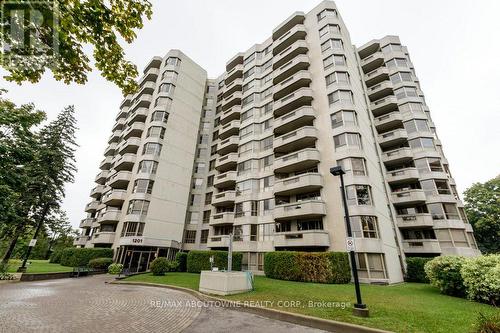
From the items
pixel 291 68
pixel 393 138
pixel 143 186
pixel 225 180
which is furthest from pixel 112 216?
pixel 393 138

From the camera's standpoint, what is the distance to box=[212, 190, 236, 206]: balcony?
30.4 m

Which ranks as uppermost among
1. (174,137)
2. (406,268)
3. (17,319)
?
(174,137)

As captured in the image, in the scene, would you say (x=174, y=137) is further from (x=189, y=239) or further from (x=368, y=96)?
(x=368, y=96)

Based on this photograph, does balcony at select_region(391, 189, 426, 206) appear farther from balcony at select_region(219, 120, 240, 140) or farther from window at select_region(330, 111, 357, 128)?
balcony at select_region(219, 120, 240, 140)

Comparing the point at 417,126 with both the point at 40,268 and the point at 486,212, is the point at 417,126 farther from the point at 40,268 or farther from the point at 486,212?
Answer: the point at 40,268

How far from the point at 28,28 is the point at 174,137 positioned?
105 feet

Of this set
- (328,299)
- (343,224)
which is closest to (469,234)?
(343,224)

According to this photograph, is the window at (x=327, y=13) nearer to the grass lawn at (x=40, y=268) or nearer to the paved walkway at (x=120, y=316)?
the paved walkway at (x=120, y=316)

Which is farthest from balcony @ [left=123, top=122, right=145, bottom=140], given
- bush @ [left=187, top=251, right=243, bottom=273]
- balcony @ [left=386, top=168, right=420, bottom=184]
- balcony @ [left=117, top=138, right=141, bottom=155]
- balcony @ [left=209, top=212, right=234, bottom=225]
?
balcony @ [left=386, top=168, right=420, bottom=184]

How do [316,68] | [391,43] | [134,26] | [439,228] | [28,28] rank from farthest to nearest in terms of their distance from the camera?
1. [391,43]
2. [316,68]
3. [439,228]
4. [134,26]
5. [28,28]

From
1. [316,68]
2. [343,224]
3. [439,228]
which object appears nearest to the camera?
[343,224]

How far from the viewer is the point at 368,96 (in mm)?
33969

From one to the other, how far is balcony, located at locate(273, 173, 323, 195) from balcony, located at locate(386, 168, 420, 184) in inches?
481

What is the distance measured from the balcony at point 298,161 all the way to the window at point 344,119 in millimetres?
3817
